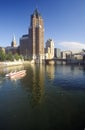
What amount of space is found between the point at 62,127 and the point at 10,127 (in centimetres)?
739

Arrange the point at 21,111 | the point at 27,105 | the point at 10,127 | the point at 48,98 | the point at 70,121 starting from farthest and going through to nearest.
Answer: the point at 48,98 → the point at 27,105 → the point at 21,111 → the point at 70,121 → the point at 10,127

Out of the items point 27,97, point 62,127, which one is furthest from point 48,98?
point 62,127

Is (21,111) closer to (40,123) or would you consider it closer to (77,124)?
(40,123)

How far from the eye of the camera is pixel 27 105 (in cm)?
3597

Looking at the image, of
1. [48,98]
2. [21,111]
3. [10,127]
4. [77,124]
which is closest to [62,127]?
[77,124]

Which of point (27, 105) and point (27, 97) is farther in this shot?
point (27, 97)

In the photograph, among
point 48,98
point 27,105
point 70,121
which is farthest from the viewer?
point 48,98

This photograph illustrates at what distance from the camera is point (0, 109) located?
33.2m

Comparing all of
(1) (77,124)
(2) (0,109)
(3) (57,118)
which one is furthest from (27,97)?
(1) (77,124)

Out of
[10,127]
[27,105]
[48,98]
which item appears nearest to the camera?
[10,127]

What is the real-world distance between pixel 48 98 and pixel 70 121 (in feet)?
45.2

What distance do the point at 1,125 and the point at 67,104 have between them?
15.6 meters

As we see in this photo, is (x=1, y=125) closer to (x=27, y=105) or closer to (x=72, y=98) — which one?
(x=27, y=105)

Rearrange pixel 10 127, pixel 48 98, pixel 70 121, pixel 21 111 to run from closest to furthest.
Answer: pixel 10 127
pixel 70 121
pixel 21 111
pixel 48 98
